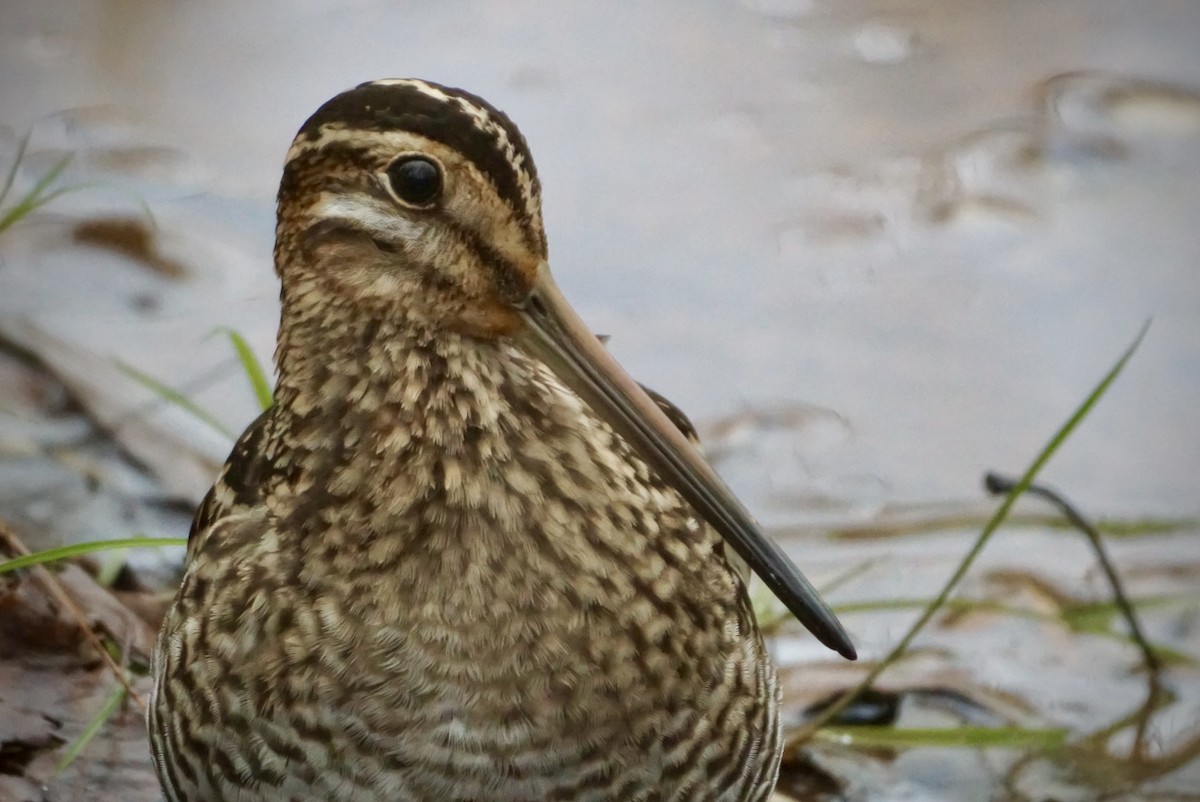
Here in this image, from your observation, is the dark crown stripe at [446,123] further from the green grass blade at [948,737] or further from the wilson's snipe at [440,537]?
the green grass blade at [948,737]

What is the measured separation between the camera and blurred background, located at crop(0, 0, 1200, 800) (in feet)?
11.7

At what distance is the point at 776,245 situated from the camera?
4.49 metres

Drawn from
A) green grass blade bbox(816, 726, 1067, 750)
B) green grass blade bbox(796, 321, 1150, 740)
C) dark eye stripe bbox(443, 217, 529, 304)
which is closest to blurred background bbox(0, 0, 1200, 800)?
green grass blade bbox(816, 726, 1067, 750)

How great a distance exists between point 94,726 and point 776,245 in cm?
238

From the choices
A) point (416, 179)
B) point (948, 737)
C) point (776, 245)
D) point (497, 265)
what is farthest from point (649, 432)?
point (776, 245)

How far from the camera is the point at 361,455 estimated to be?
2.09 m

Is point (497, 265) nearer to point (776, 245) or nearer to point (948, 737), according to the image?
point (948, 737)

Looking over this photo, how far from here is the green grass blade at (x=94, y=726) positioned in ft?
8.27

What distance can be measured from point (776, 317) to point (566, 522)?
→ 7.41 feet

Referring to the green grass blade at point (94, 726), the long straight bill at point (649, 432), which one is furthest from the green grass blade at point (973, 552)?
the green grass blade at point (94, 726)

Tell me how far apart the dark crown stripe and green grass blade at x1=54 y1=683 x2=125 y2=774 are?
996 millimetres

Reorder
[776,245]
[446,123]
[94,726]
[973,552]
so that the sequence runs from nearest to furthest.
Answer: [446,123]
[94,726]
[973,552]
[776,245]

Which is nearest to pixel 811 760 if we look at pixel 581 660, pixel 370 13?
pixel 581 660

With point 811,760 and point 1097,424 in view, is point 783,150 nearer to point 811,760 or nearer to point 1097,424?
point 1097,424
